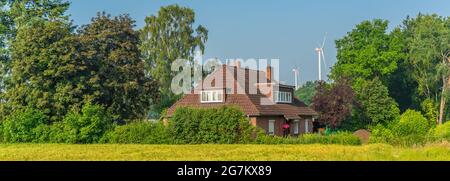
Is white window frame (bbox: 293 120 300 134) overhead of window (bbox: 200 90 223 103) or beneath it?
beneath

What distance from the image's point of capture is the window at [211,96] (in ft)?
166

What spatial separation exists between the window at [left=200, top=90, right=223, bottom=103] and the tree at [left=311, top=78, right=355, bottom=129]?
1166 centimetres

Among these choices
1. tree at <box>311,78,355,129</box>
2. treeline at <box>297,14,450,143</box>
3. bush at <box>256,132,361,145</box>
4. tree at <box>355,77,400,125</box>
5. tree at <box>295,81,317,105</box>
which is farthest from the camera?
tree at <box>295,81,317,105</box>

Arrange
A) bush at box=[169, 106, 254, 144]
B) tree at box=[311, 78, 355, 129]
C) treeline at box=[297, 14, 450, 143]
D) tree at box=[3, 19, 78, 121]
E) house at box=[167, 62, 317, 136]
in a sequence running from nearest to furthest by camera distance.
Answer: bush at box=[169, 106, 254, 144] < tree at box=[3, 19, 78, 121] < house at box=[167, 62, 317, 136] < tree at box=[311, 78, 355, 129] < treeline at box=[297, 14, 450, 143]

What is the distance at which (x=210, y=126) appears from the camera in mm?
39719

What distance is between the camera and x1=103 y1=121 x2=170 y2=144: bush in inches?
1599

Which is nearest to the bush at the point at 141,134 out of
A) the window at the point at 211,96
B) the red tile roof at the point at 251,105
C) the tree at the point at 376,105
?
the red tile roof at the point at 251,105

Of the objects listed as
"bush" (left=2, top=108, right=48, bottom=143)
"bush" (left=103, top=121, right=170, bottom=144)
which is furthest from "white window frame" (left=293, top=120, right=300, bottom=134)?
"bush" (left=2, top=108, right=48, bottom=143)

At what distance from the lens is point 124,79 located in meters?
52.0

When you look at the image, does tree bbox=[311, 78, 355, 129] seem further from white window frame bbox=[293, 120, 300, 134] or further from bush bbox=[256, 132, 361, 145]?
bush bbox=[256, 132, 361, 145]

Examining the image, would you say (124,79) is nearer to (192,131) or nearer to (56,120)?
(56,120)

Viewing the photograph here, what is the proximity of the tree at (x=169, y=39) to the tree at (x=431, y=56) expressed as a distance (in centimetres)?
2292
